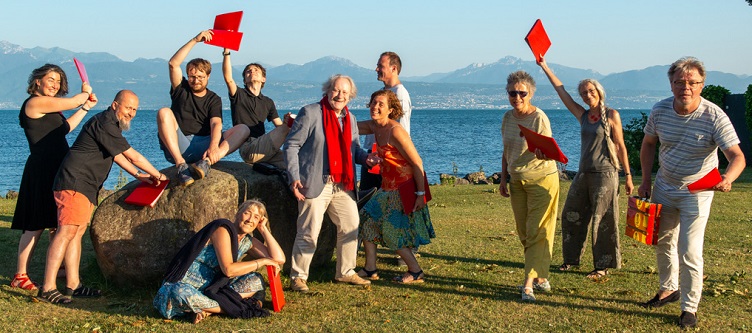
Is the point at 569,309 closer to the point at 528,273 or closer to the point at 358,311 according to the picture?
the point at 528,273

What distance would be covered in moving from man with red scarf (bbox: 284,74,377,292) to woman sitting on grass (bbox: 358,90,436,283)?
11.1 inches

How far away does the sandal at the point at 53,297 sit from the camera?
770 cm

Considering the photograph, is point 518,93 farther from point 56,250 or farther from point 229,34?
point 56,250

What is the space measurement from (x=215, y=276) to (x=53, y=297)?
1690 mm

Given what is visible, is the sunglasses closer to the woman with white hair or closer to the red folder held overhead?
the woman with white hair

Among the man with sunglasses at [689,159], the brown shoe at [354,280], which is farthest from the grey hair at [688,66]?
the brown shoe at [354,280]

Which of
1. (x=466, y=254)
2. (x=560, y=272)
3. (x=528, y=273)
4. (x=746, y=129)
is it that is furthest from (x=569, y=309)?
(x=746, y=129)

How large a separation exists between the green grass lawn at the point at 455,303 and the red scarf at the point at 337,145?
1205mm

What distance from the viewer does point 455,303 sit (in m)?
7.85

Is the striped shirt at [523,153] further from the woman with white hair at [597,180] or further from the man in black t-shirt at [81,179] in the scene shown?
the man in black t-shirt at [81,179]

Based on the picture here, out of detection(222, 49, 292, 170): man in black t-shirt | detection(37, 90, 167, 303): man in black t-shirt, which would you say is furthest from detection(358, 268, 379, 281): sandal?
detection(37, 90, 167, 303): man in black t-shirt

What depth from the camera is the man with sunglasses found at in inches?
263

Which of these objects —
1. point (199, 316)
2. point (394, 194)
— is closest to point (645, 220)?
point (394, 194)

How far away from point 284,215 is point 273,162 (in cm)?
66
